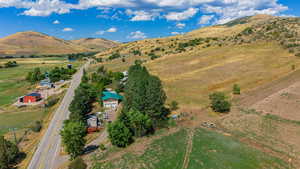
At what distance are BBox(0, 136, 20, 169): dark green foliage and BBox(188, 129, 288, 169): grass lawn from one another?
110 ft

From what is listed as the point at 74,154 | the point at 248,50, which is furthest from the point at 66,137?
the point at 248,50

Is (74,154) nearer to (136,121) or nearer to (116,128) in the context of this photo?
(116,128)

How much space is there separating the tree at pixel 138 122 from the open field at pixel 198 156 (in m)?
3.80

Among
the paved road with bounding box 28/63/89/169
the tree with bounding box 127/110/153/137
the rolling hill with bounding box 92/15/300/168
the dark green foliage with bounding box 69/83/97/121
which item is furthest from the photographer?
the dark green foliage with bounding box 69/83/97/121

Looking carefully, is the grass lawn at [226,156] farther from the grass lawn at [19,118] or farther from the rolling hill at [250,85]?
the grass lawn at [19,118]

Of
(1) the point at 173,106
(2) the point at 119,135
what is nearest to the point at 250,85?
(1) the point at 173,106

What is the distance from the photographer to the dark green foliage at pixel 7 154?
37.0 m

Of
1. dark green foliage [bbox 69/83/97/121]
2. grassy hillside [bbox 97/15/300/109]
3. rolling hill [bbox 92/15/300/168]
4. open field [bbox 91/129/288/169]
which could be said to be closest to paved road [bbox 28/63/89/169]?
dark green foliage [bbox 69/83/97/121]

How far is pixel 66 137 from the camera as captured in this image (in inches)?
1497

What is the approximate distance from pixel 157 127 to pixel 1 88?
102 meters

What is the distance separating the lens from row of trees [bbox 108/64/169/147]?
40.5m

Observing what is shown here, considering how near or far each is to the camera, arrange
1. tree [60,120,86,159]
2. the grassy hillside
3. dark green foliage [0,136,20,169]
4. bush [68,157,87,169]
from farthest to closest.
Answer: the grassy hillside → tree [60,120,86,159] → dark green foliage [0,136,20,169] → bush [68,157,87,169]

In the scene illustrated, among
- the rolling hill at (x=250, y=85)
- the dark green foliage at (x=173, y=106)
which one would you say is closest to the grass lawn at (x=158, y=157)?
the rolling hill at (x=250, y=85)

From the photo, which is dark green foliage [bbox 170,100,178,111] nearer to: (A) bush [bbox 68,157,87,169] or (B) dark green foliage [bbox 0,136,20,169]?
(A) bush [bbox 68,157,87,169]
